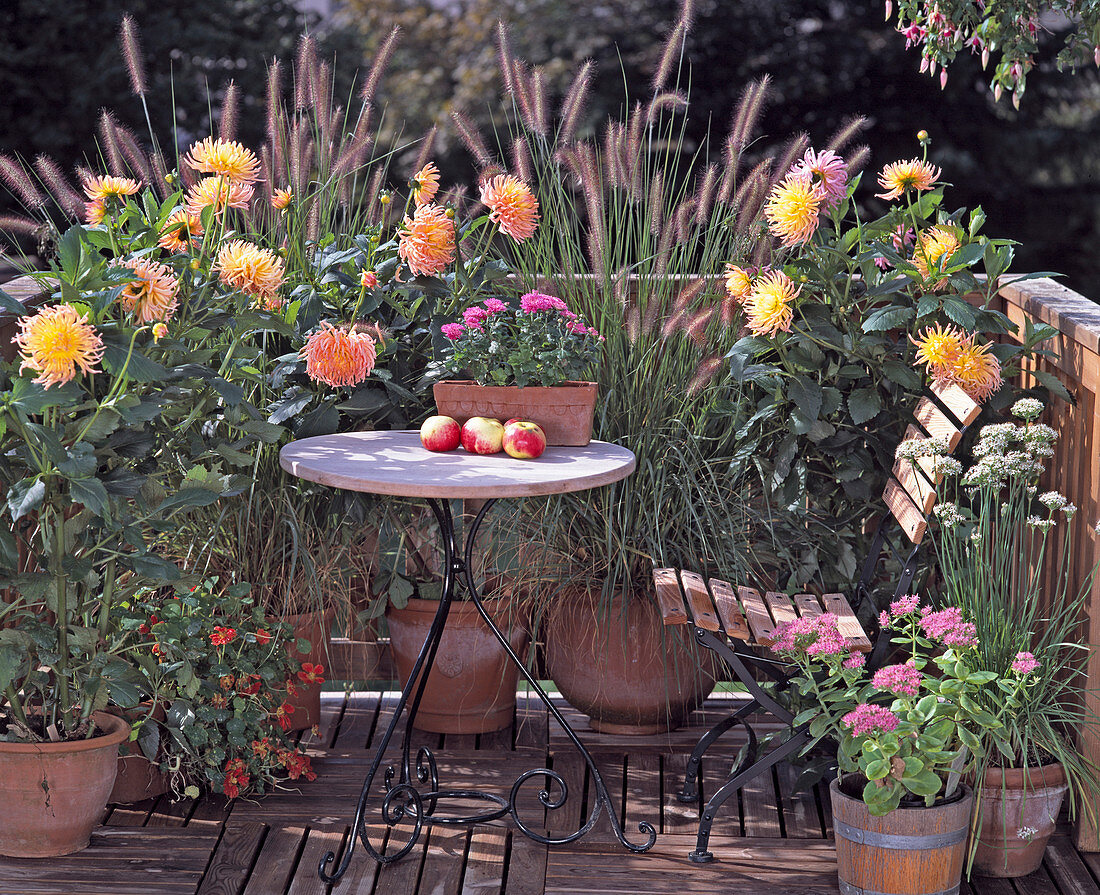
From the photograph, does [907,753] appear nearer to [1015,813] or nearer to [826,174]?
[1015,813]

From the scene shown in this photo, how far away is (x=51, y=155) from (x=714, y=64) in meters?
4.18

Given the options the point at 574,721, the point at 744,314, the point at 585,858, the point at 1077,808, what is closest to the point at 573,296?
the point at 744,314

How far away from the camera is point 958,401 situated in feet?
8.83

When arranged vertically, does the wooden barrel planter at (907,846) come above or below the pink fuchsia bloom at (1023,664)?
below

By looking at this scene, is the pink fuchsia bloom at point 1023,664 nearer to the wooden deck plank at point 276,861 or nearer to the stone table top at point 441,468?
the stone table top at point 441,468

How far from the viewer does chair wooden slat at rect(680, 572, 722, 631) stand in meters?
2.49

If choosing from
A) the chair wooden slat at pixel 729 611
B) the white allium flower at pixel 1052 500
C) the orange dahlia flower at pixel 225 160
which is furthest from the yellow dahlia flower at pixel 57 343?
the white allium flower at pixel 1052 500

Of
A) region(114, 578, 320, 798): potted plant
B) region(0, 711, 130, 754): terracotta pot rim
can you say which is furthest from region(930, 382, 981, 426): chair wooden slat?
region(0, 711, 130, 754): terracotta pot rim

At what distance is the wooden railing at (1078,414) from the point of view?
261 cm

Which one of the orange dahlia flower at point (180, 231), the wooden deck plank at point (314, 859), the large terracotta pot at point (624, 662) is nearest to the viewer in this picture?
the wooden deck plank at point (314, 859)

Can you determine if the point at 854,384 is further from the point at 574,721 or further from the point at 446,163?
the point at 446,163

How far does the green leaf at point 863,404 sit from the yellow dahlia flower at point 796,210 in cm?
37

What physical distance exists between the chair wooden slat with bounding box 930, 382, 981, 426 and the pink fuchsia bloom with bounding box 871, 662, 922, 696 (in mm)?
515

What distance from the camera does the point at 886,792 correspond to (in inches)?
90.5
